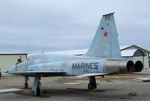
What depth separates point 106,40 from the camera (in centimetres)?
1917

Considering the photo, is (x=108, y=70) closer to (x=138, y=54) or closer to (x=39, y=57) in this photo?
(x=39, y=57)

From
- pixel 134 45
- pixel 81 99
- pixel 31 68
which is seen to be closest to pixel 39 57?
pixel 31 68

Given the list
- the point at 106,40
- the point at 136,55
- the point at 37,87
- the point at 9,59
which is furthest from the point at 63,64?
the point at 136,55

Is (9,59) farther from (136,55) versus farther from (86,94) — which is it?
(86,94)

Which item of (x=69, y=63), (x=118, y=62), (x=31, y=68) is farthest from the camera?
(x=31, y=68)

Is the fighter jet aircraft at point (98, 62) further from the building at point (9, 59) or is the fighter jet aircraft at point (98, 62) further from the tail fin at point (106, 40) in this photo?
the building at point (9, 59)

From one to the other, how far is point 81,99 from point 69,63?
3.42m

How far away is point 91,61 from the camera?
63.2 feet

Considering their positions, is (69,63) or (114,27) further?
(69,63)

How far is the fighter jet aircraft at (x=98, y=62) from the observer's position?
18.0 meters

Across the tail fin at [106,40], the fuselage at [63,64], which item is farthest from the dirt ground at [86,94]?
the tail fin at [106,40]

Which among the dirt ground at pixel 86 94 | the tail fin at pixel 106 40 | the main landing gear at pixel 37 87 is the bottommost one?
the dirt ground at pixel 86 94

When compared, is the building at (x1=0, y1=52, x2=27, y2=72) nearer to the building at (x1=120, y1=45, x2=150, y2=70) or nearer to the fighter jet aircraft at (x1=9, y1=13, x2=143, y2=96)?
the building at (x1=120, y1=45, x2=150, y2=70)

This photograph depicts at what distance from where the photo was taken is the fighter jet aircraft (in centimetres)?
1795
